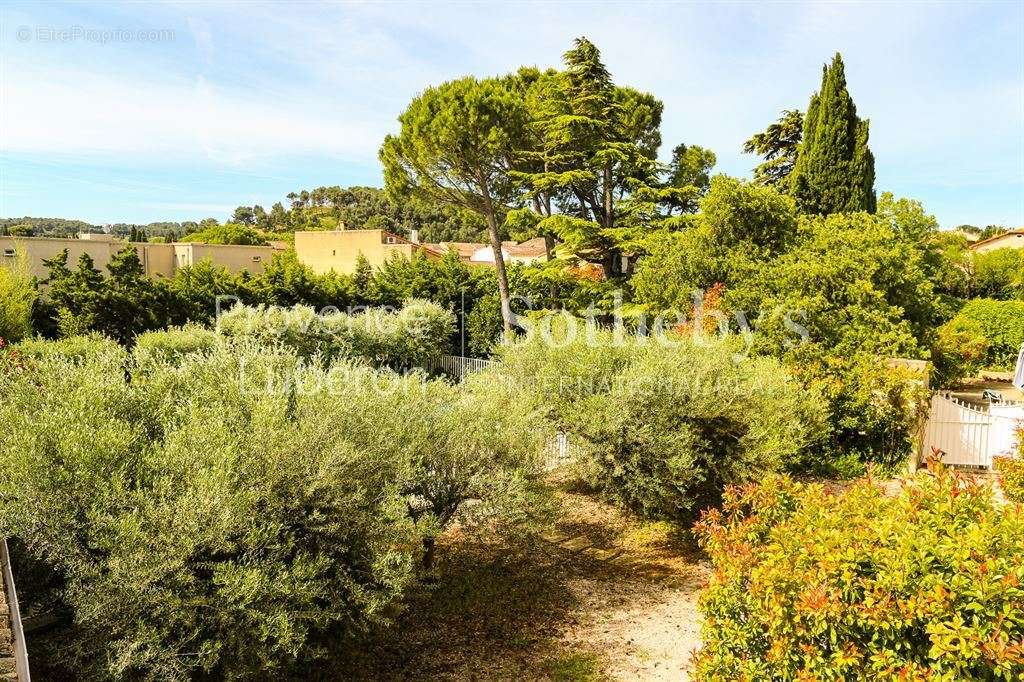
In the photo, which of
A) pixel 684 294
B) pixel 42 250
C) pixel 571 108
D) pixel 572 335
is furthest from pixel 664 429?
pixel 42 250

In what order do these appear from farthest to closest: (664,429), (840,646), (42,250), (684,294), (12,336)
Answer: (42,250) → (12,336) → (684,294) → (664,429) → (840,646)

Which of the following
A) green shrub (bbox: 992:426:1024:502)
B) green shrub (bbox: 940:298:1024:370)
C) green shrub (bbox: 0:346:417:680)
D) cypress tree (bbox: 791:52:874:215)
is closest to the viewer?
green shrub (bbox: 0:346:417:680)

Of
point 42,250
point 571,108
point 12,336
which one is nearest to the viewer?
point 12,336

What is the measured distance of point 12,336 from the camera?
17.5m

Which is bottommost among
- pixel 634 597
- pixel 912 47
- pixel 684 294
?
pixel 634 597

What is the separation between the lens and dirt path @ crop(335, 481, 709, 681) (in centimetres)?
629

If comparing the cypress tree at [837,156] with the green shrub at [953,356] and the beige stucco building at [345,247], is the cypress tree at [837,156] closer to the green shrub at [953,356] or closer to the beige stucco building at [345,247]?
the green shrub at [953,356]

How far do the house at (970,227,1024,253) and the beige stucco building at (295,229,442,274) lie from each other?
37.3 meters

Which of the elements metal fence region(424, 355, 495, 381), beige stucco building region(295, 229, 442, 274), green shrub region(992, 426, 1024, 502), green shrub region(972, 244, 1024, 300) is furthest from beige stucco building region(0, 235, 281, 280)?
green shrub region(972, 244, 1024, 300)

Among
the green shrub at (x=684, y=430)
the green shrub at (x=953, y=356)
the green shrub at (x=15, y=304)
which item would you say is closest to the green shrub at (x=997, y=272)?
the green shrub at (x=953, y=356)

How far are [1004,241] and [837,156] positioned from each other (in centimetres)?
3289

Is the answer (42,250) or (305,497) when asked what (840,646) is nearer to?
(305,497)

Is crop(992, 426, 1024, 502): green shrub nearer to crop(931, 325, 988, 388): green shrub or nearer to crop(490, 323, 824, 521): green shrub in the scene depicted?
crop(490, 323, 824, 521): green shrub

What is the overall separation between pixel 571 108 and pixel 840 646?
64.1 feet
